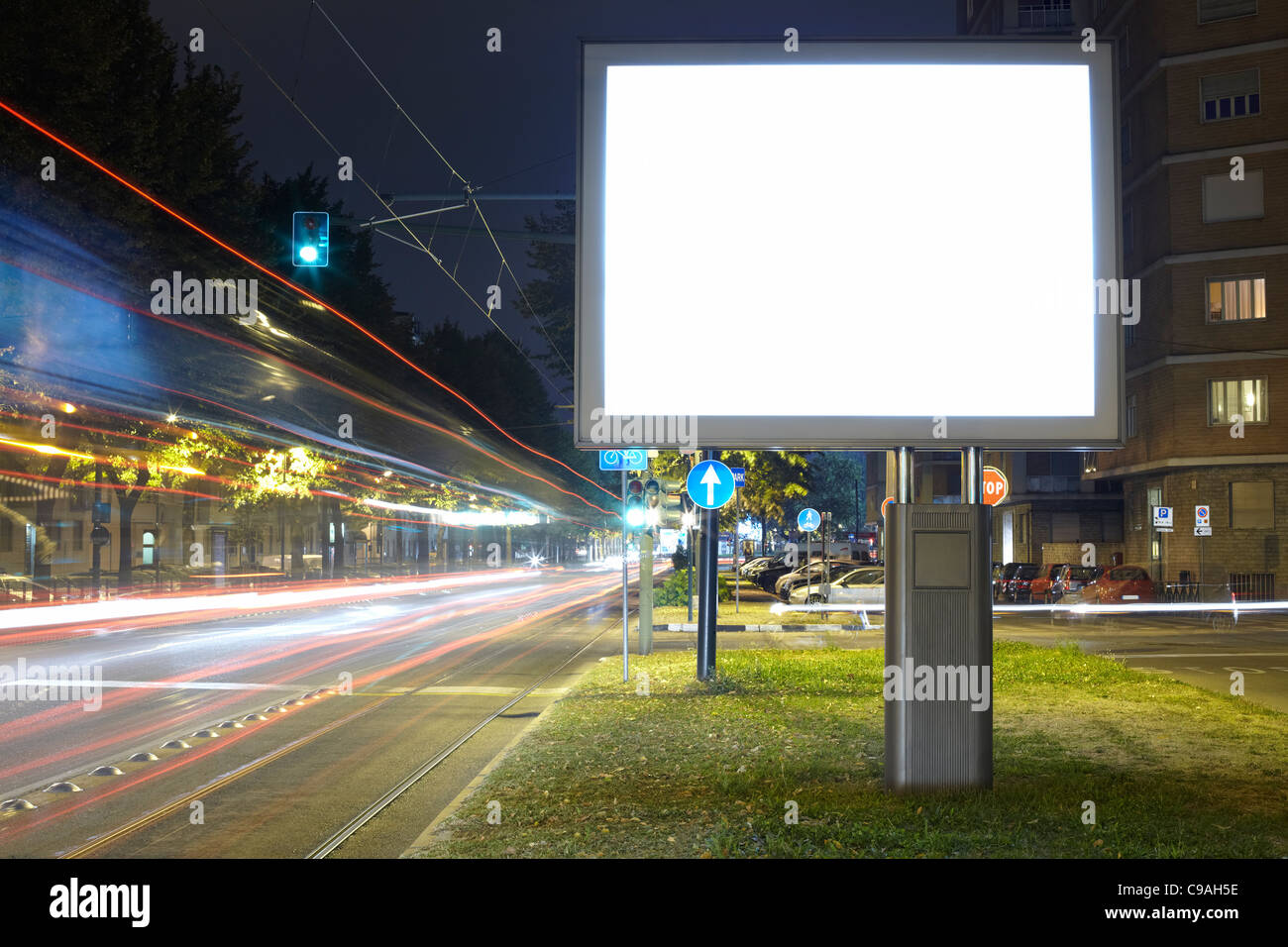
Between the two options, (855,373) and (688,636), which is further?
(688,636)

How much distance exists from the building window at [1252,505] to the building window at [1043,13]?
26526 millimetres

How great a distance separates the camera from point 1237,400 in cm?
4459

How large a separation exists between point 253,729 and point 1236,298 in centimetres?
4267

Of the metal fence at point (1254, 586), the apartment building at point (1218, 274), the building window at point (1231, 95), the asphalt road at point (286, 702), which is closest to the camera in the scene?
the asphalt road at point (286, 702)

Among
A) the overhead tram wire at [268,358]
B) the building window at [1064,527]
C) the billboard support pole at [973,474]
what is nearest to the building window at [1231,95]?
the building window at [1064,527]

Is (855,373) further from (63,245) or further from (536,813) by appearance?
(63,245)

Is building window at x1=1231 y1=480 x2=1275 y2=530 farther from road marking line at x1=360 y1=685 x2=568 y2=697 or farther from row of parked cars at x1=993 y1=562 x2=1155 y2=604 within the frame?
road marking line at x1=360 y1=685 x2=568 y2=697

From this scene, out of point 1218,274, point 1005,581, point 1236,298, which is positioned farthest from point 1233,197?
point 1005,581

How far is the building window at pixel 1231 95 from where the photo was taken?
4376cm

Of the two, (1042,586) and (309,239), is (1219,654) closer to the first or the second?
(309,239)

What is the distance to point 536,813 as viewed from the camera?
26.2 feet

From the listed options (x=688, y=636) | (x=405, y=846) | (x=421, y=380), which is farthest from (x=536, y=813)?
(x=421, y=380)

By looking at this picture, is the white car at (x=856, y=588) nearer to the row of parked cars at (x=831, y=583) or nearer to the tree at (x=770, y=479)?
the row of parked cars at (x=831, y=583)

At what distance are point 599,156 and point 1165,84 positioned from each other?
4344 centimetres
